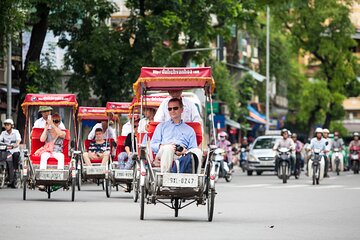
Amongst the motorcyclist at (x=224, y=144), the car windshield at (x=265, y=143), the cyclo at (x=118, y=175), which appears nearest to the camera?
the cyclo at (x=118, y=175)

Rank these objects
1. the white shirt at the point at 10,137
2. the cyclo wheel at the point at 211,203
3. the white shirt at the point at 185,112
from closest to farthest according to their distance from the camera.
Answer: the cyclo wheel at the point at 211,203, the white shirt at the point at 185,112, the white shirt at the point at 10,137

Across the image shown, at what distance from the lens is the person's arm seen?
1911cm

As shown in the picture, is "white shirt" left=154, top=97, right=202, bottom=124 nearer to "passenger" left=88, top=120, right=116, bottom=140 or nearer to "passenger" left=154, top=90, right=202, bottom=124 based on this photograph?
"passenger" left=154, top=90, right=202, bottom=124

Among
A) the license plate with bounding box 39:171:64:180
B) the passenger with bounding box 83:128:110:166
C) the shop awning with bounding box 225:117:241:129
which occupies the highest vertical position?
the shop awning with bounding box 225:117:241:129

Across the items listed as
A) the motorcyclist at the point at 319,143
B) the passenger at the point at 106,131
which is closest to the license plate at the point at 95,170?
the passenger at the point at 106,131

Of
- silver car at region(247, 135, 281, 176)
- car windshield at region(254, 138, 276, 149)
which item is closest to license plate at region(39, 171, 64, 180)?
silver car at region(247, 135, 281, 176)

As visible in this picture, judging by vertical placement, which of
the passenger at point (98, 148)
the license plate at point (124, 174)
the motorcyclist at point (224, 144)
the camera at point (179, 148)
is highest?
the motorcyclist at point (224, 144)

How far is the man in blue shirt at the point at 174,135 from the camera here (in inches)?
744

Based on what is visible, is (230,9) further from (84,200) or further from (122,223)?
(122,223)

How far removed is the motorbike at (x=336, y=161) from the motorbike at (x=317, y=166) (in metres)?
16.5

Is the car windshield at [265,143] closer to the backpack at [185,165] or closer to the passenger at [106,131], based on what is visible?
the passenger at [106,131]

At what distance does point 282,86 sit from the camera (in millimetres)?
110938

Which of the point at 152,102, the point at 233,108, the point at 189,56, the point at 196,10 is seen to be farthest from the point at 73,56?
the point at 233,108

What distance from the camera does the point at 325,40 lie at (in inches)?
3310
